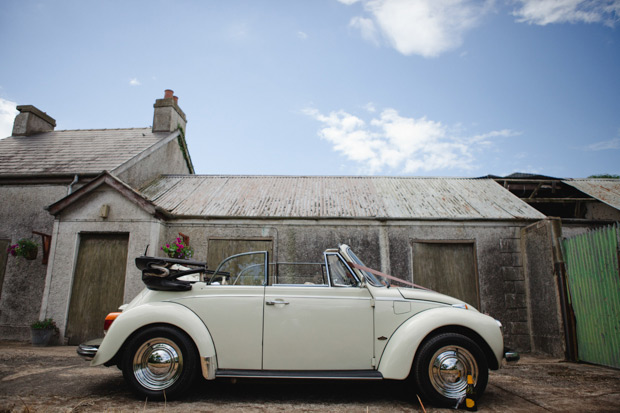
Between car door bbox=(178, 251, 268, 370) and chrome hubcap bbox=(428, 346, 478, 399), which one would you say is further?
car door bbox=(178, 251, 268, 370)

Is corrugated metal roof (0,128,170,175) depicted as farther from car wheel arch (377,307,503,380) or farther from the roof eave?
car wheel arch (377,307,503,380)

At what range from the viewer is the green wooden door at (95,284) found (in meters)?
A: 8.58

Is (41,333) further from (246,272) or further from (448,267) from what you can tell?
(448,267)

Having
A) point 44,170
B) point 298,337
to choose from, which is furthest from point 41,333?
point 298,337

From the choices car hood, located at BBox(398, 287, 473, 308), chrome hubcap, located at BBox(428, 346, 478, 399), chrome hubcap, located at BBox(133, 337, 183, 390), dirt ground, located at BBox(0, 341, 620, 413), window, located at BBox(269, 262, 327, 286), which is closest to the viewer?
dirt ground, located at BBox(0, 341, 620, 413)

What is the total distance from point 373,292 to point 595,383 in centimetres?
354

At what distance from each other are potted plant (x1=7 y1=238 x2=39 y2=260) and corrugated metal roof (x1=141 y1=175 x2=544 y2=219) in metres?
2.93

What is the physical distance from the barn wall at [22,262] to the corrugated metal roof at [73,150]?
58cm

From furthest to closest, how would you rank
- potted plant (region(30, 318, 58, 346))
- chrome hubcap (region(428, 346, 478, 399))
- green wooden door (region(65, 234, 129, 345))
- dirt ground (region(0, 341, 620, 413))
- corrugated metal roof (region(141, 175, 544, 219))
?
corrugated metal roof (region(141, 175, 544, 219)), green wooden door (region(65, 234, 129, 345)), potted plant (region(30, 318, 58, 346)), chrome hubcap (region(428, 346, 478, 399)), dirt ground (region(0, 341, 620, 413))

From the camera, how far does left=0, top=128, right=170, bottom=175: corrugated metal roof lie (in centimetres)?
1052

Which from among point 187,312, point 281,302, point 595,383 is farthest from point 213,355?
point 595,383

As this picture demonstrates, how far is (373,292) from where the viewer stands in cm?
430

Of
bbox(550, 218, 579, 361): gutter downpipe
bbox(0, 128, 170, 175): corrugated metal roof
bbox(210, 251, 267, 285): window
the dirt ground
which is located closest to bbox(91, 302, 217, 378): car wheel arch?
the dirt ground

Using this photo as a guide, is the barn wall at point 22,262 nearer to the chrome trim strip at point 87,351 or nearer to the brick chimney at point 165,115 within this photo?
the brick chimney at point 165,115
